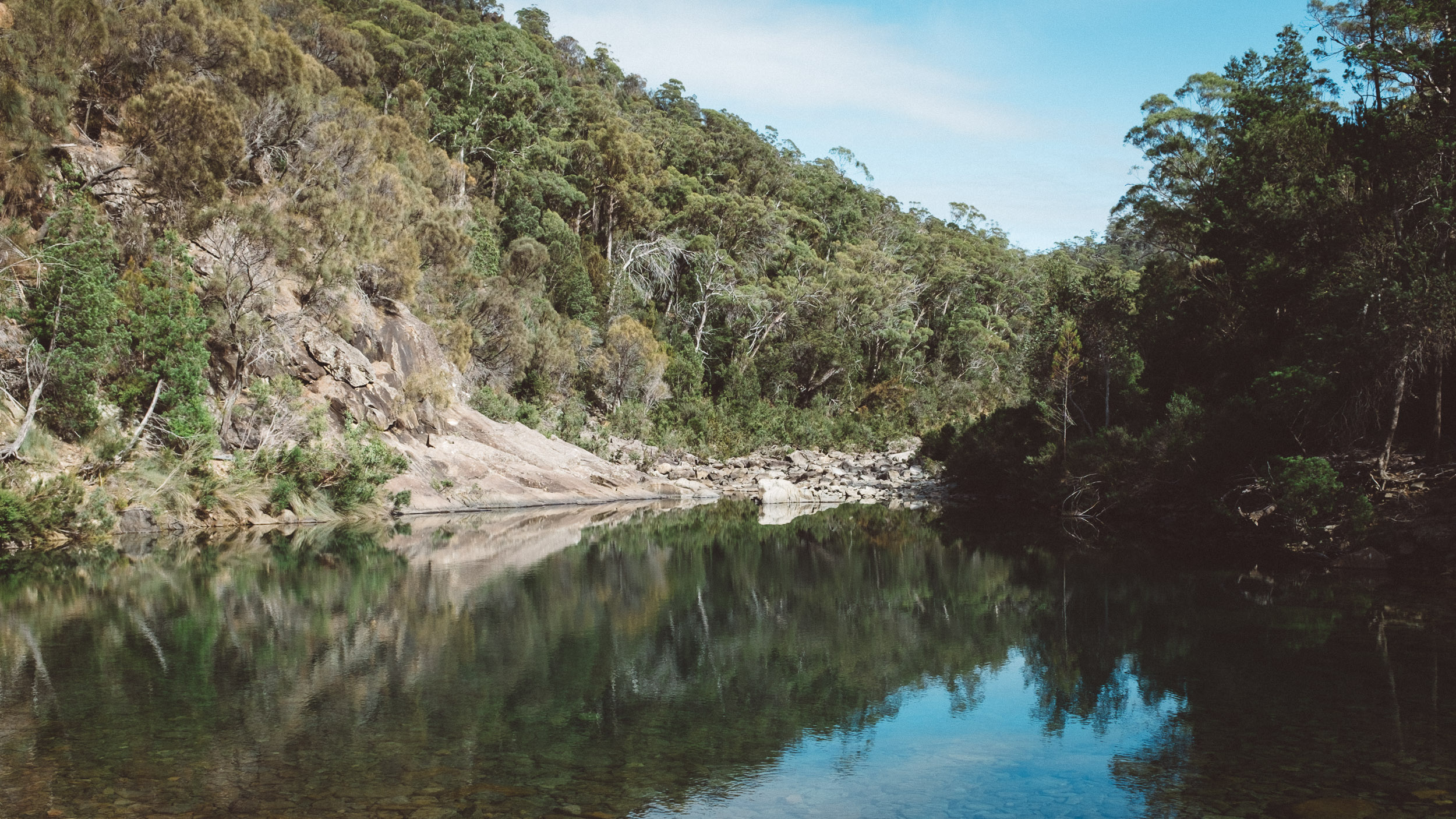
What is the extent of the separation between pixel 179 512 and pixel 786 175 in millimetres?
53671

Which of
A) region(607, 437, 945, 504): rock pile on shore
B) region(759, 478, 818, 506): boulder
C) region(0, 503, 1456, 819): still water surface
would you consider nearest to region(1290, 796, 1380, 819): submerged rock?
region(0, 503, 1456, 819): still water surface

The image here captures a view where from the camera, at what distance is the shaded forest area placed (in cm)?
1820

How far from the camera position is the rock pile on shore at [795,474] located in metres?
38.2

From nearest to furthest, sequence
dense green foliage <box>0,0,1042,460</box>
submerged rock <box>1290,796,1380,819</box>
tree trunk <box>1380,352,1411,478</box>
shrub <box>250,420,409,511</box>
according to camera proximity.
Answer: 1. submerged rock <box>1290,796,1380,819</box>
2. tree trunk <box>1380,352,1411,478</box>
3. shrub <box>250,420,409,511</box>
4. dense green foliage <box>0,0,1042,460</box>

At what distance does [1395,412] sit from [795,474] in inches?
1131

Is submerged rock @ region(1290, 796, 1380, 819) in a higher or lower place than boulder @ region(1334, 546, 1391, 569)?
lower

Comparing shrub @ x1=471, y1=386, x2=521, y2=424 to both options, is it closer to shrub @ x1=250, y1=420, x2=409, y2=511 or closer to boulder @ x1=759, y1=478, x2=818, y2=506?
shrub @ x1=250, y1=420, x2=409, y2=511

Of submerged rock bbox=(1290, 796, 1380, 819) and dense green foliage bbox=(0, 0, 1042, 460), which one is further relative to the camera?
dense green foliage bbox=(0, 0, 1042, 460)

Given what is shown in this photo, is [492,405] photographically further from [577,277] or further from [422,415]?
[577,277]

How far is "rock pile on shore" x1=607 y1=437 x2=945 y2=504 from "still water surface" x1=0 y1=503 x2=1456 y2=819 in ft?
65.8

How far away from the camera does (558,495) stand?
32438 mm

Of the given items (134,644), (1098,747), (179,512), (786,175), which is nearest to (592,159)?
(786,175)

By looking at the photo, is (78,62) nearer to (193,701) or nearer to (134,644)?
→ (134,644)

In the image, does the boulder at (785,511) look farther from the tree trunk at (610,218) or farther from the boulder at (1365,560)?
the tree trunk at (610,218)
